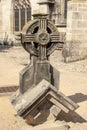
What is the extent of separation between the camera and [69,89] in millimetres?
8922

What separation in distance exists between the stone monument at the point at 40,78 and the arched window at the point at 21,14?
20759 millimetres

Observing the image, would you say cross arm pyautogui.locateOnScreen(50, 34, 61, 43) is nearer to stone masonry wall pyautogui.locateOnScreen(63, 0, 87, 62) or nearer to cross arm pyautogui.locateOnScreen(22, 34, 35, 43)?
cross arm pyautogui.locateOnScreen(22, 34, 35, 43)

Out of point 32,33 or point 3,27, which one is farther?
point 3,27

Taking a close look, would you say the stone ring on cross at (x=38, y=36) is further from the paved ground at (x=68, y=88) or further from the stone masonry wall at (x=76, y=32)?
the stone masonry wall at (x=76, y=32)

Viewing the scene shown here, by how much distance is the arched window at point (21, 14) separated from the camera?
87.7 ft

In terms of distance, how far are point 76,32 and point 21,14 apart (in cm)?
1265

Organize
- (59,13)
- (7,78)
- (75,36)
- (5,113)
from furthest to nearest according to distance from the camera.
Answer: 1. (59,13)
2. (75,36)
3. (7,78)
4. (5,113)

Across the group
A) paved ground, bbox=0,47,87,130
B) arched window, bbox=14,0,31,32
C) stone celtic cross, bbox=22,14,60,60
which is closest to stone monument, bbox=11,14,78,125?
stone celtic cross, bbox=22,14,60,60

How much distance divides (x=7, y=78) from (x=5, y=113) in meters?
3.88

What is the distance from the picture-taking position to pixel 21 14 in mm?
26969

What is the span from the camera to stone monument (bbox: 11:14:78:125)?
567 centimetres

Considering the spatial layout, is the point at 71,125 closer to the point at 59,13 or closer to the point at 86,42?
the point at 86,42

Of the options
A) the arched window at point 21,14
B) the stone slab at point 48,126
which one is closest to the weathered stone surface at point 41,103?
the stone slab at point 48,126

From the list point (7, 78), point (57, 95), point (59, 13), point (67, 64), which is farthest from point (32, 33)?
point (59, 13)
